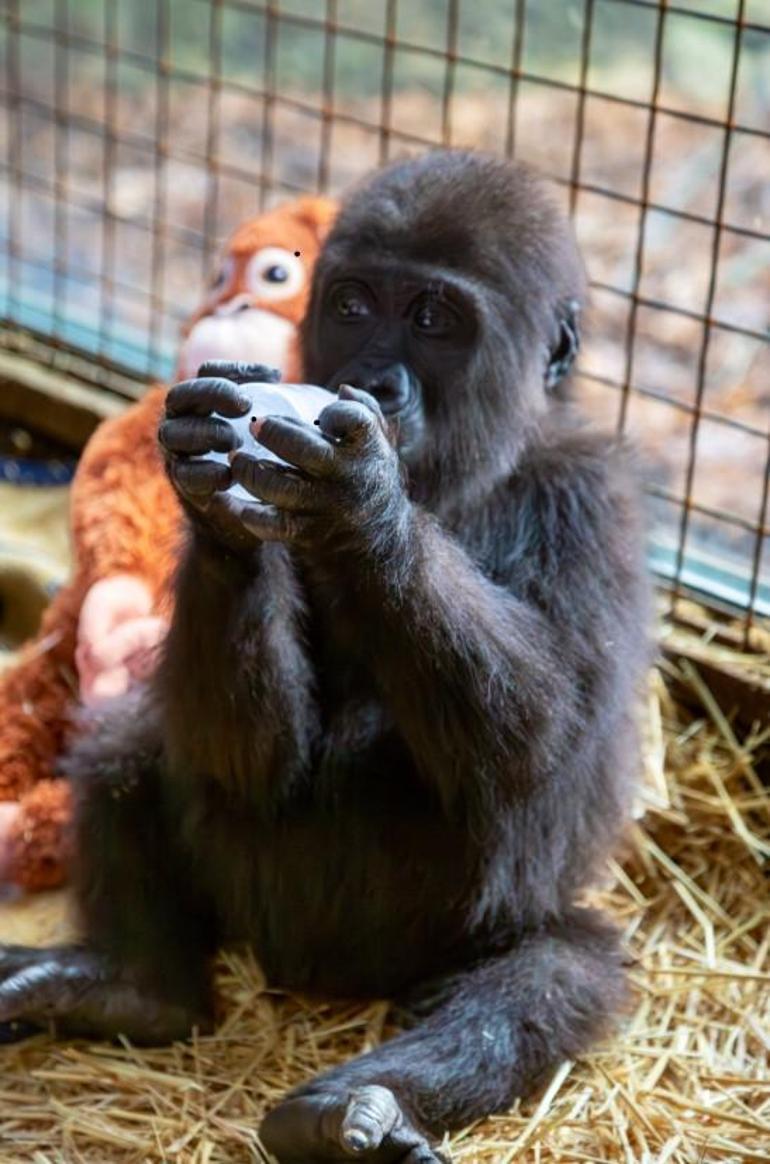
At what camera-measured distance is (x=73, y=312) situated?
5.90m

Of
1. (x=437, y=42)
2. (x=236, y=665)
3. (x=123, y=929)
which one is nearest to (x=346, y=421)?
(x=236, y=665)

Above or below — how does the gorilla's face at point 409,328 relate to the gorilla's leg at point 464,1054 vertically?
above

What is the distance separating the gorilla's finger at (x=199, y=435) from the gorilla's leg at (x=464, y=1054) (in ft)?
3.21

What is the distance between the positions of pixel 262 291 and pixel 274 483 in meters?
1.41

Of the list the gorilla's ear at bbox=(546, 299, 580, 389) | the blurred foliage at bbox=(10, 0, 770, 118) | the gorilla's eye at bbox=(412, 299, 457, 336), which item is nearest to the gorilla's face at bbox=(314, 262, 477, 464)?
the gorilla's eye at bbox=(412, 299, 457, 336)

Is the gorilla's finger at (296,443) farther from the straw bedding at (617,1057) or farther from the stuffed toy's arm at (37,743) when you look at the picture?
the stuffed toy's arm at (37,743)

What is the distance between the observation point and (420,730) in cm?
315

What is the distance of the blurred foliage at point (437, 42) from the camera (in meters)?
5.45

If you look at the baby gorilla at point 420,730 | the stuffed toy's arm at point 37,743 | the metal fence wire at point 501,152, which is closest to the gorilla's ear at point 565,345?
the baby gorilla at point 420,730

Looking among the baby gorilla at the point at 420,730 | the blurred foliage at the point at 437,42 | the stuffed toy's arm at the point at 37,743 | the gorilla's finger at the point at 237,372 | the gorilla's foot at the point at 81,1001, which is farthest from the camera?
the blurred foliage at the point at 437,42

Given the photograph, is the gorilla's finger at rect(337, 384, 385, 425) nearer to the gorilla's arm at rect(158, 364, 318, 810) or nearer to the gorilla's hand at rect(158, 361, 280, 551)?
the gorilla's hand at rect(158, 361, 280, 551)

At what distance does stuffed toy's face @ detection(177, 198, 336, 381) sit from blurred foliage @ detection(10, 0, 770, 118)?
2.09 ft

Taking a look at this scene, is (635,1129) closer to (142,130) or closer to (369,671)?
(369,671)

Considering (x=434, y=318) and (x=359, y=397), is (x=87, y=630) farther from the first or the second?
(x=359, y=397)
